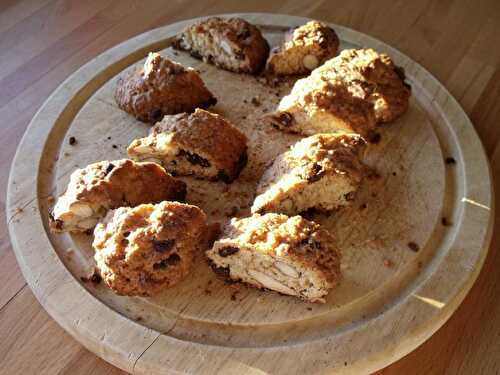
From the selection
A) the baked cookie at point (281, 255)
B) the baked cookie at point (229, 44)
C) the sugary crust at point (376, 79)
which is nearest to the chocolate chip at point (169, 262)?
the baked cookie at point (281, 255)

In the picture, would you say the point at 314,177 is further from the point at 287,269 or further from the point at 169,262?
the point at 169,262

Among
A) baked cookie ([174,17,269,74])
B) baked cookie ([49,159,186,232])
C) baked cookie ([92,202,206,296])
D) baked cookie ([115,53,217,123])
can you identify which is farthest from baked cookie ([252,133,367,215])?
baked cookie ([174,17,269,74])

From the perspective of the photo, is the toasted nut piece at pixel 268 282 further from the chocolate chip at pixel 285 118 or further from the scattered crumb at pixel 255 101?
the scattered crumb at pixel 255 101

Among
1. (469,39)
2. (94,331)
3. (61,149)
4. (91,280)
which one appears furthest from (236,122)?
(469,39)

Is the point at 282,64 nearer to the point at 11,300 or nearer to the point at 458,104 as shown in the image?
the point at 458,104

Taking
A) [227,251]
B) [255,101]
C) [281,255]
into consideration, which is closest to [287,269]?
[281,255]
